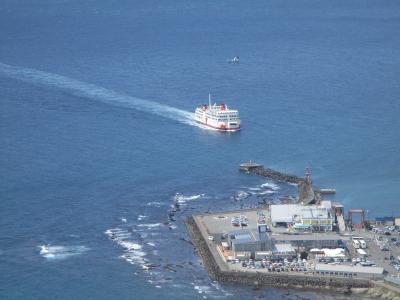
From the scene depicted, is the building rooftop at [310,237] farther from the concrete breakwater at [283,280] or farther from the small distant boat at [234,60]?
the small distant boat at [234,60]

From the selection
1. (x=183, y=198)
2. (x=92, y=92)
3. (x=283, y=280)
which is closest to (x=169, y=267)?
(x=283, y=280)

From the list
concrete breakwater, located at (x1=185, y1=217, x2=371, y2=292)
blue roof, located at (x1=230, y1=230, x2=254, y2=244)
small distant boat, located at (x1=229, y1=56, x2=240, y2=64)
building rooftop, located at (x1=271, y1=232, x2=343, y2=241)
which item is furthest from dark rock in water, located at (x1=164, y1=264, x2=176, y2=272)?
small distant boat, located at (x1=229, y1=56, x2=240, y2=64)

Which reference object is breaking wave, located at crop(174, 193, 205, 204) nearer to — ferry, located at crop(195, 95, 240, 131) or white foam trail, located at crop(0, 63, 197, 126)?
ferry, located at crop(195, 95, 240, 131)

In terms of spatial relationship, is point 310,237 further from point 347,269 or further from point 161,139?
point 161,139

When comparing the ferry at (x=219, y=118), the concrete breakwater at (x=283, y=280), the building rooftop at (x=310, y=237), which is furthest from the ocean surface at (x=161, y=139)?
the building rooftop at (x=310, y=237)

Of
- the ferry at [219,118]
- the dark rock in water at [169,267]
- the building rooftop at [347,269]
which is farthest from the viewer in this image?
the ferry at [219,118]

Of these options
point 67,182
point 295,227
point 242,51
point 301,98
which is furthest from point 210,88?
point 295,227
